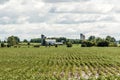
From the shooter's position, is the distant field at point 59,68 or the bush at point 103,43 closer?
the distant field at point 59,68

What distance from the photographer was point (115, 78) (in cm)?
2556

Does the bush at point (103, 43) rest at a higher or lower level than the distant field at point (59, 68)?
higher

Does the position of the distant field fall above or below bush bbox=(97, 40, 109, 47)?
below

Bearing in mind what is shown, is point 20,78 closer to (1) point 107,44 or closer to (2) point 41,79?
(2) point 41,79

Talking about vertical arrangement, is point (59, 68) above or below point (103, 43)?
below

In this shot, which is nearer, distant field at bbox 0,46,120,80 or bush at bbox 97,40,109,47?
distant field at bbox 0,46,120,80

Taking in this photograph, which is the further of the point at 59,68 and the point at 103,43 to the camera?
the point at 103,43

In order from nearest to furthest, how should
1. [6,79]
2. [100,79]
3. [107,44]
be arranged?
[100,79]
[6,79]
[107,44]

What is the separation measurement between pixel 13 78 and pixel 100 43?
153m

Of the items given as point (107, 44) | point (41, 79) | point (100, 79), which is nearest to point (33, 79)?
point (41, 79)

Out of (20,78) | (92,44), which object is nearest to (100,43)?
(92,44)

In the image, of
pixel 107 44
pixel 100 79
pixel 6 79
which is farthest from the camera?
pixel 107 44

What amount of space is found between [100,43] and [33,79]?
154 m

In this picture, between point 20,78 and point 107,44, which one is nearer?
point 20,78
